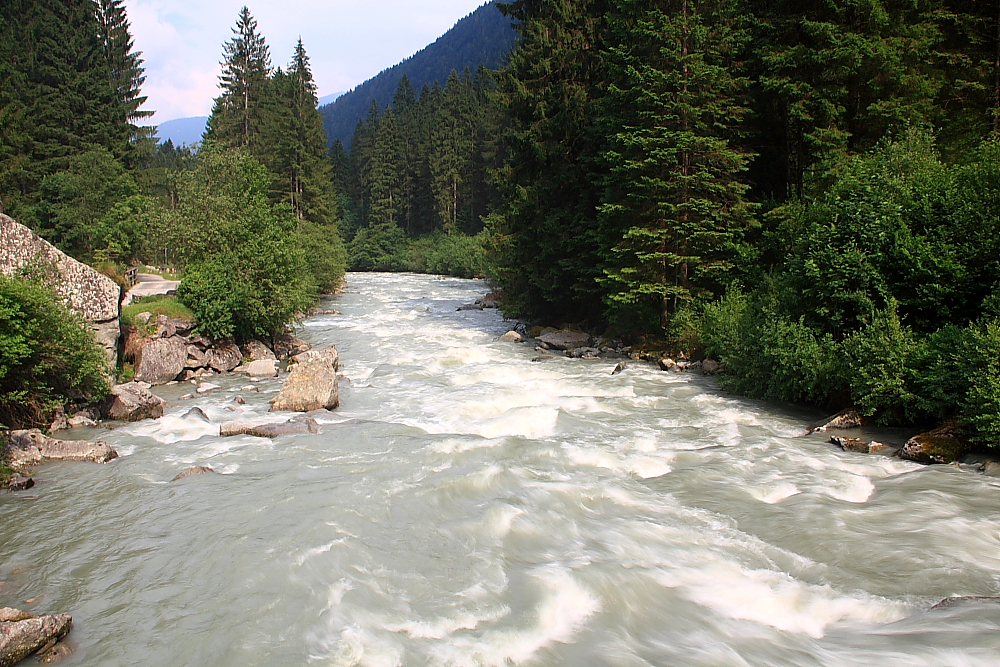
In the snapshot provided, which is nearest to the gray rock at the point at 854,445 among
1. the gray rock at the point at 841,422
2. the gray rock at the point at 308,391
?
the gray rock at the point at 841,422

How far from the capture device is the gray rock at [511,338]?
25094mm

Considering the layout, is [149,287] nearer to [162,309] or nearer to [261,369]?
[162,309]

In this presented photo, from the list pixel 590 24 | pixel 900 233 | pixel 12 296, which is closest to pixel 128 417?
pixel 12 296

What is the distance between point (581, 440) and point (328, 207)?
43252 millimetres

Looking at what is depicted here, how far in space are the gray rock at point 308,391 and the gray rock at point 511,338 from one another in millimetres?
10261

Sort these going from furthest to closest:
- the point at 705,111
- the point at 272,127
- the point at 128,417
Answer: the point at 272,127 < the point at 705,111 < the point at 128,417

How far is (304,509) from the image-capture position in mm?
9172

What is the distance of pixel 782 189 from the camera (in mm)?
21438

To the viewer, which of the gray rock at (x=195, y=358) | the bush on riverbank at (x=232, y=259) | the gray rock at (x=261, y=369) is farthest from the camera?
the bush on riverbank at (x=232, y=259)

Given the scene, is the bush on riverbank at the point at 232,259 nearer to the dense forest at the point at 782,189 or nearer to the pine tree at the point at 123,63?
the dense forest at the point at 782,189

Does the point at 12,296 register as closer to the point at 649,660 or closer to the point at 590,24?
the point at 649,660

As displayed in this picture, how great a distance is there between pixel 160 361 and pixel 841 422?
16843mm

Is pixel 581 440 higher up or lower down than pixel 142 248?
lower down

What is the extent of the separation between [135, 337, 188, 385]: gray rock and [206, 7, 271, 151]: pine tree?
1374 inches
